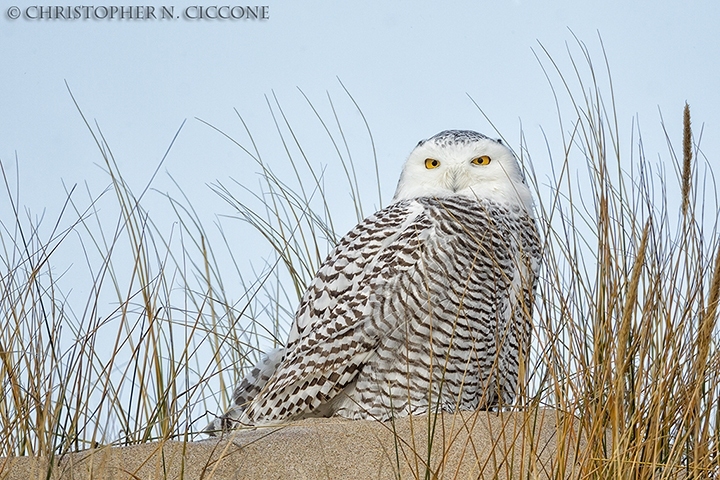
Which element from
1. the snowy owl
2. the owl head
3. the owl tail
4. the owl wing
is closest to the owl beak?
the owl head

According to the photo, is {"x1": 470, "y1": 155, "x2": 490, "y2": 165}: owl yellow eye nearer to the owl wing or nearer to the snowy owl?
the snowy owl

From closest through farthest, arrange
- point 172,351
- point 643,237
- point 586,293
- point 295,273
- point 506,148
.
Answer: point 643,237 → point 586,293 → point 172,351 → point 506,148 → point 295,273

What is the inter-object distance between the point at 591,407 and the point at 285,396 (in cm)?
Answer: 129

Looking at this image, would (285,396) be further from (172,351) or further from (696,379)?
(696,379)

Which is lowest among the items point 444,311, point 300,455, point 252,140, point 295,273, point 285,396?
point 300,455

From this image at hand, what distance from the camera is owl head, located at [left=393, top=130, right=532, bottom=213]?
4027 mm

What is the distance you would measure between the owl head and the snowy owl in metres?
0.18

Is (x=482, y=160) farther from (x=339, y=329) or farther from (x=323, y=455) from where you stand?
(x=323, y=455)

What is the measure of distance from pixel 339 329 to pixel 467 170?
0.93 metres

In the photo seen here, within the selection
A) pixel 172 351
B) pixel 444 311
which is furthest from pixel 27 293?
pixel 444 311

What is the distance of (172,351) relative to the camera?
3463 millimetres

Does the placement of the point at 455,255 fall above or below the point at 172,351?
above

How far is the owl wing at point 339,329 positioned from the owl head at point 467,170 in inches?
12.9

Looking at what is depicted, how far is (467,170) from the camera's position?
13.3ft
